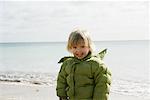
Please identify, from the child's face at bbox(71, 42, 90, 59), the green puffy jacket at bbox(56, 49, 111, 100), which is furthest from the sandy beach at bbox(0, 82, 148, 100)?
the child's face at bbox(71, 42, 90, 59)

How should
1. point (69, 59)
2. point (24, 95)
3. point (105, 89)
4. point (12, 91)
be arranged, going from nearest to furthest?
1. point (105, 89)
2. point (69, 59)
3. point (24, 95)
4. point (12, 91)

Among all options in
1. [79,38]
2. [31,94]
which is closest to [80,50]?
[79,38]

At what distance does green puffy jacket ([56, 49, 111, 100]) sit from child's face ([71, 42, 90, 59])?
0.14 ft

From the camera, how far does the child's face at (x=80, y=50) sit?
128 inches

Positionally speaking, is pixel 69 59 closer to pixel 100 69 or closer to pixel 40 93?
pixel 100 69

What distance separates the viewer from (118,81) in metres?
9.91

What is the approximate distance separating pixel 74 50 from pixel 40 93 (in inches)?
178

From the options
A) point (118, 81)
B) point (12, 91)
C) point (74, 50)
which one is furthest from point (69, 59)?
point (118, 81)

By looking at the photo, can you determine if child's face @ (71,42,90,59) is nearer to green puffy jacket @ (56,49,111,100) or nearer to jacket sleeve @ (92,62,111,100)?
green puffy jacket @ (56,49,111,100)

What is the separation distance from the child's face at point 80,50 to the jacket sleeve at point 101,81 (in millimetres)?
166

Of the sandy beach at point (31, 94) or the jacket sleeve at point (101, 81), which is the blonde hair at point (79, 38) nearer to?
the jacket sleeve at point (101, 81)

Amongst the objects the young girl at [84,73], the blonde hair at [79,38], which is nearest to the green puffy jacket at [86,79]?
the young girl at [84,73]

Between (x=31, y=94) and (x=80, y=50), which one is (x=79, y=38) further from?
(x=31, y=94)

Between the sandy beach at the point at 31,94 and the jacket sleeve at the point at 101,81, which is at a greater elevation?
the jacket sleeve at the point at 101,81
